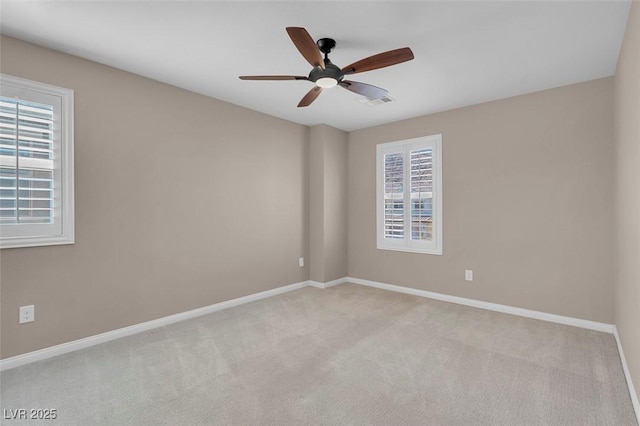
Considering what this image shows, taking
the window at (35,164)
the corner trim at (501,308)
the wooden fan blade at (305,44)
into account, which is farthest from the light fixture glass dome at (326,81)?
the corner trim at (501,308)

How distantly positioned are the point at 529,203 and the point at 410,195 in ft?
4.74

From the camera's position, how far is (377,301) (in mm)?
4238

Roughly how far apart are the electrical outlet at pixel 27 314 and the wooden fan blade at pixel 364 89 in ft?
10.00

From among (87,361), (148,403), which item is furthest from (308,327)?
(87,361)

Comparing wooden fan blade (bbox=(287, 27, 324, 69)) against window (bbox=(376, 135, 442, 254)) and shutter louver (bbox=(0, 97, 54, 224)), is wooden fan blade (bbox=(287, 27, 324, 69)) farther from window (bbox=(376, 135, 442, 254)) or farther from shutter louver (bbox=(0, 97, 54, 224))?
window (bbox=(376, 135, 442, 254))

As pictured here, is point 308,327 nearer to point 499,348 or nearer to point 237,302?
point 237,302

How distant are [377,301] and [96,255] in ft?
10.3

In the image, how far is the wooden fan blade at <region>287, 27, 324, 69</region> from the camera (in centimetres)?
188

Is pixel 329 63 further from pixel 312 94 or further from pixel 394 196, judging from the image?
pixel 394 196

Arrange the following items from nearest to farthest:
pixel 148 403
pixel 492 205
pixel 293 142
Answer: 1. pixel 148 403
2. pixel 492 205
3. pixel 293 142

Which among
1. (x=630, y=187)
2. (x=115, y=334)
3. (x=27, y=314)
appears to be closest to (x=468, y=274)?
(x=630, y=187)

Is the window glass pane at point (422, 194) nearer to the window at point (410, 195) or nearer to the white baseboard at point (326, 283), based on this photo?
the window at point (410, 195)

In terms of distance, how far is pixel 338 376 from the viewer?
2375mm

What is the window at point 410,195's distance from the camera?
4.38 m
